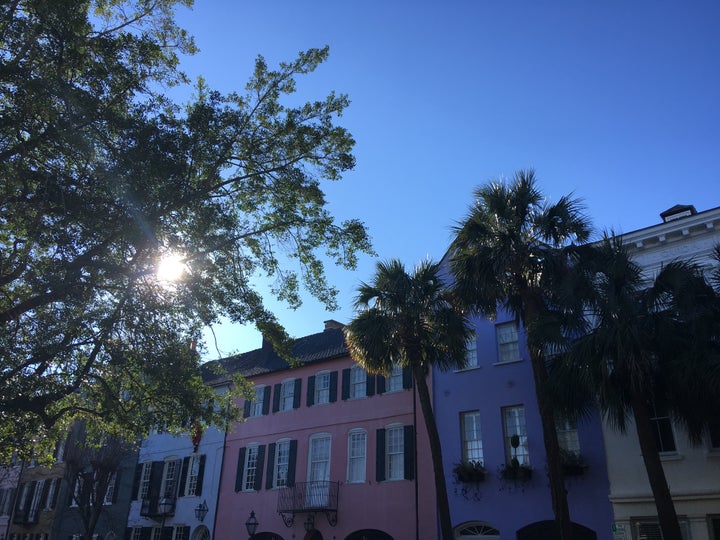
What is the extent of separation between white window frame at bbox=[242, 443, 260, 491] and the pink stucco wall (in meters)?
0.30

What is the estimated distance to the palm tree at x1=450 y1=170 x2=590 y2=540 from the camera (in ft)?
52.6

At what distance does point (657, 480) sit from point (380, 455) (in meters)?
11.5

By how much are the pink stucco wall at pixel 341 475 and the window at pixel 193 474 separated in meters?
1.66

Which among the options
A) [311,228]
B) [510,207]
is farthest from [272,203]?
[510,207]

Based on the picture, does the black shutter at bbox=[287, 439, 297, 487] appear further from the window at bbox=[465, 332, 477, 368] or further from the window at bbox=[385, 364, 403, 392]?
the window at bbox=[465, 332, 477, 368]

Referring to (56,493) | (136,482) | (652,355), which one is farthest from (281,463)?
(56,493)

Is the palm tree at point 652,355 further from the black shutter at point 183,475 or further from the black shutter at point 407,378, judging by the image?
the black shutter at point 183,475

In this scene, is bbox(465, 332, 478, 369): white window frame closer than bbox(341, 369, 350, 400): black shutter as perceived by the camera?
Yes

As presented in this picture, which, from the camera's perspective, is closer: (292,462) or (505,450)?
(505,450)

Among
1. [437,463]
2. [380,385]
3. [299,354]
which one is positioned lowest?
[437,463]

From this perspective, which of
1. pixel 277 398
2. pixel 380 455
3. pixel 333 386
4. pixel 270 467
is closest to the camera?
pixel 380 455

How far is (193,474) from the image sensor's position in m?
30.6

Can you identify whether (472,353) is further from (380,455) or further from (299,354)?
(299,354)

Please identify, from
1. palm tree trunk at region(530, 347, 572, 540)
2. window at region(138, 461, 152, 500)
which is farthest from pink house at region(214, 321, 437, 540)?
palm tree trunk at region(530, 347, 572, 540)
